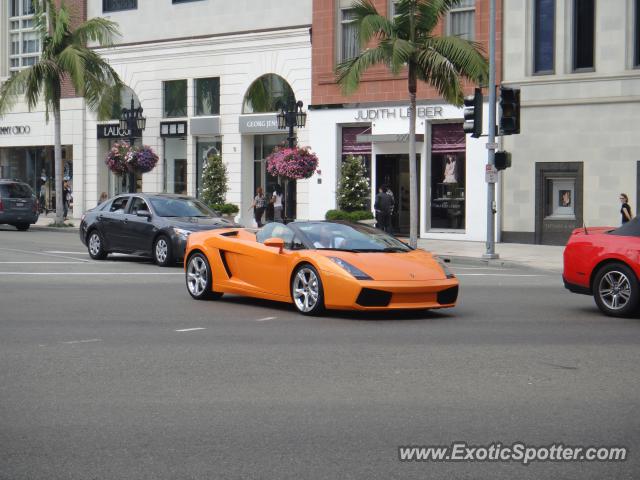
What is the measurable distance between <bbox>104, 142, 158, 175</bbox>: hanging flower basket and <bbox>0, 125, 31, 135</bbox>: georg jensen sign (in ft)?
33.5

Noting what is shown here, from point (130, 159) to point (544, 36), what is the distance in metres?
16.4

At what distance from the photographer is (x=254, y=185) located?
4100 centimetres

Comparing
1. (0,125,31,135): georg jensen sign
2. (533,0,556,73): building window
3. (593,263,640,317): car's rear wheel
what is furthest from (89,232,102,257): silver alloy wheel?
(0,125,31,135): georg jensen sign

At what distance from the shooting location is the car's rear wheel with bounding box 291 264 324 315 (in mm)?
13242

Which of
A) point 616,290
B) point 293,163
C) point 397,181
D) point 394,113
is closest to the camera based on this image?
point 616,290

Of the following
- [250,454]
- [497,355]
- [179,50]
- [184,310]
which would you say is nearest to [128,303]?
[184,310]

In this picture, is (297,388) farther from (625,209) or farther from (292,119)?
(292,119)

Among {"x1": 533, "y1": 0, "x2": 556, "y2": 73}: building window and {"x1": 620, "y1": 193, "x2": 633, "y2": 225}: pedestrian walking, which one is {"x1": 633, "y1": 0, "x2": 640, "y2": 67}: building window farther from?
{"x1": 620, "y1": 193, "x2": 633, "y2": 225}: pedestrian walking

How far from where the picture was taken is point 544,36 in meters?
32.3

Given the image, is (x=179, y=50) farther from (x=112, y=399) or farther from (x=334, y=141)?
(x=112, y=399)

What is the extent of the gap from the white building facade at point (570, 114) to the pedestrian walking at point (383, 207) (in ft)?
11.6

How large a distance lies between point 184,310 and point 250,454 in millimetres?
7868

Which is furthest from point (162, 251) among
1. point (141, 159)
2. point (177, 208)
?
point (141, 159)

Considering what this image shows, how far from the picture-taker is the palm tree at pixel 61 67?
39.1 metres
